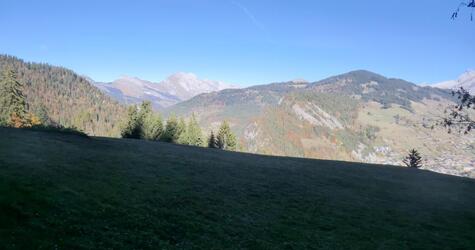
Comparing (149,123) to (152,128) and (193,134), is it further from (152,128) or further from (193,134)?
(193,134)

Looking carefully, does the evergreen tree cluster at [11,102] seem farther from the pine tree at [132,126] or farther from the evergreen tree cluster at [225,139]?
the evergreen tree cluster at [225,139]

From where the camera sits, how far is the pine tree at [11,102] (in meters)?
103

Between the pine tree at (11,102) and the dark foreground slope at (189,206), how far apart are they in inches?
2590

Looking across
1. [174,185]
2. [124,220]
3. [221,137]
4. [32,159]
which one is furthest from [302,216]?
[221,137]

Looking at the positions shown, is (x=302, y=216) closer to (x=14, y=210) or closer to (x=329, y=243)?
(x=329, y=243)

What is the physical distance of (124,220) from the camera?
71.7 ft

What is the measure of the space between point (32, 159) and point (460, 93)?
33.1m

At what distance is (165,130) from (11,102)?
136 feet

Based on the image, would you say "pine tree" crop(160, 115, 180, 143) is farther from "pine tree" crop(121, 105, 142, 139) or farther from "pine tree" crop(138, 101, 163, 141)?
"pine tree" crop(121, 105, 142, 139)

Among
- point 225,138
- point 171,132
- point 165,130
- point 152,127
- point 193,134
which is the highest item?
point 152,127

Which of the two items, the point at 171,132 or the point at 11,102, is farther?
the point at 171,132

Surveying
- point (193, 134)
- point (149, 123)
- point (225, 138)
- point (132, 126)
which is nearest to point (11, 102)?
point (132, 126)

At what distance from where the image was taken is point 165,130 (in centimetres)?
11969

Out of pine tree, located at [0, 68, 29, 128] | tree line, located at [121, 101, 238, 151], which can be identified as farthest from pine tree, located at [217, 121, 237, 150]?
pine tree, located at [0, 68, 29, 128]
